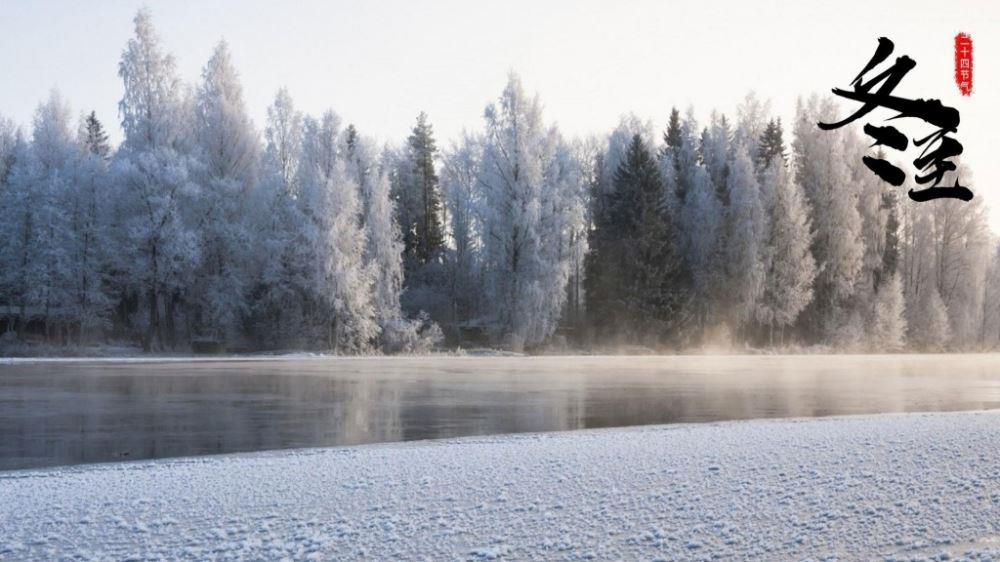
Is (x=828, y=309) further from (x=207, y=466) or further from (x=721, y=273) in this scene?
(x=207, y=466)

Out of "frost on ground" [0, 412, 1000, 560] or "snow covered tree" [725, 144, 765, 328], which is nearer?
"frost on ground" [0, 412, 1000, 560]

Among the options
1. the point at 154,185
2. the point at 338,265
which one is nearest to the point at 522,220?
the point at 338,265

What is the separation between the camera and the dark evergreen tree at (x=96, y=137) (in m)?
61.3

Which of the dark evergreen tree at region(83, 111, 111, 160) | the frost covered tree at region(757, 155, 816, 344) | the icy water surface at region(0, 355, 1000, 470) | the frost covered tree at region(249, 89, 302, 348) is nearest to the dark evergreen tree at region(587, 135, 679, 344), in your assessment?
the frost covered tree at region(757, 155, 816, 344)

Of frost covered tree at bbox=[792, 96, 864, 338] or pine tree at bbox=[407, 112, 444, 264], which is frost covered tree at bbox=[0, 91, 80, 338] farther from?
frost covered tree at bbox=[792, 96, 864, 338]

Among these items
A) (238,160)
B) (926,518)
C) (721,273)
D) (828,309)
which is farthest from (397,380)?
(828,309)

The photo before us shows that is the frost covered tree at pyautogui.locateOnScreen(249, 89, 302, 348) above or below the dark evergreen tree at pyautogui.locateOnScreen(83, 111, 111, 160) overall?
below

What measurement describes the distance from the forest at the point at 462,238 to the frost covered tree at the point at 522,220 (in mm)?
116

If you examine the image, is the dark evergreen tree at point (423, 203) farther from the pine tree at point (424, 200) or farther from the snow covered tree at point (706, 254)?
the snow covered tree at point (706, 254)

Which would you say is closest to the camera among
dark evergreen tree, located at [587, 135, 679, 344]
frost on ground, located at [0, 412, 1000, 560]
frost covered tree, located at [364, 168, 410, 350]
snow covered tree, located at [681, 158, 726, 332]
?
frost on ground, located at [0, 412, 1000, 560]

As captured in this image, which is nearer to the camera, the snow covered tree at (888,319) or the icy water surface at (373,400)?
the icy water surface at (373,400)

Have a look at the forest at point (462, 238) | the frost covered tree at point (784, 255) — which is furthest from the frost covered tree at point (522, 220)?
the frost covered tree at point (784, 255)

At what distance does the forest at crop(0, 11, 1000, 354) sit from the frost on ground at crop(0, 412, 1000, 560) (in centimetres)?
3163

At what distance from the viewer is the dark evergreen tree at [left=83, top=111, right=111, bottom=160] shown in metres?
61.3
